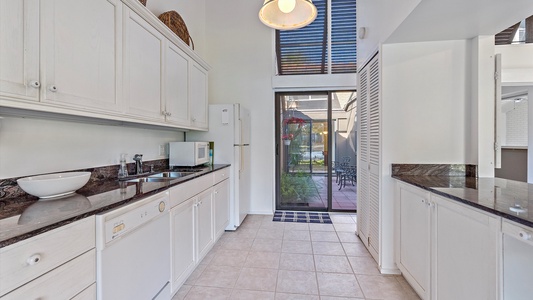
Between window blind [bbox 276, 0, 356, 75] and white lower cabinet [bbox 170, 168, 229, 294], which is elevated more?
window blind [bbox 276, 0, 356, 75]

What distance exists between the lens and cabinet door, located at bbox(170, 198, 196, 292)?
1.75m

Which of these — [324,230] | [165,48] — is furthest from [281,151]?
[165,48]

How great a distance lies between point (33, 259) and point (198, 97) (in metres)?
2.40

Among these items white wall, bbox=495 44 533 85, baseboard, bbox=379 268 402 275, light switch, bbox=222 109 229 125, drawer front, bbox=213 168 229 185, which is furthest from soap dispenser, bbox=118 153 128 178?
white wall, bbox=495 44 533 85

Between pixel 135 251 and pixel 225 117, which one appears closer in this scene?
pixel 135 251

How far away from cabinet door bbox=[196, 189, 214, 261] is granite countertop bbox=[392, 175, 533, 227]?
187 centimetres

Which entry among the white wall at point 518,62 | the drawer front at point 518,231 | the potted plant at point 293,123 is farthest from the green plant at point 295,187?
the drawer front at point 518,231

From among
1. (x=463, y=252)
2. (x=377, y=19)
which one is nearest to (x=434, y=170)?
(x=463, y=252)

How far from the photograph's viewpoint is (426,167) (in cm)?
202

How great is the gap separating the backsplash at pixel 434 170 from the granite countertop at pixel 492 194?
12 centimetres

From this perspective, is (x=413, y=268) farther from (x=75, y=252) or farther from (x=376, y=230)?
(x=75, y=252)

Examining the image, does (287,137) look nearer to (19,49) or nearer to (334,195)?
(334,195)

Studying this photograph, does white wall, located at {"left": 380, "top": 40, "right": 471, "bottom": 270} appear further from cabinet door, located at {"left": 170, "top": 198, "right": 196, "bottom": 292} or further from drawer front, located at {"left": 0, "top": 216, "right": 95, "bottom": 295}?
drawer front, located at {"left": 0, "top": 216, "right": 95, "bottom": 295}

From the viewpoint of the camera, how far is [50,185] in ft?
3.81
